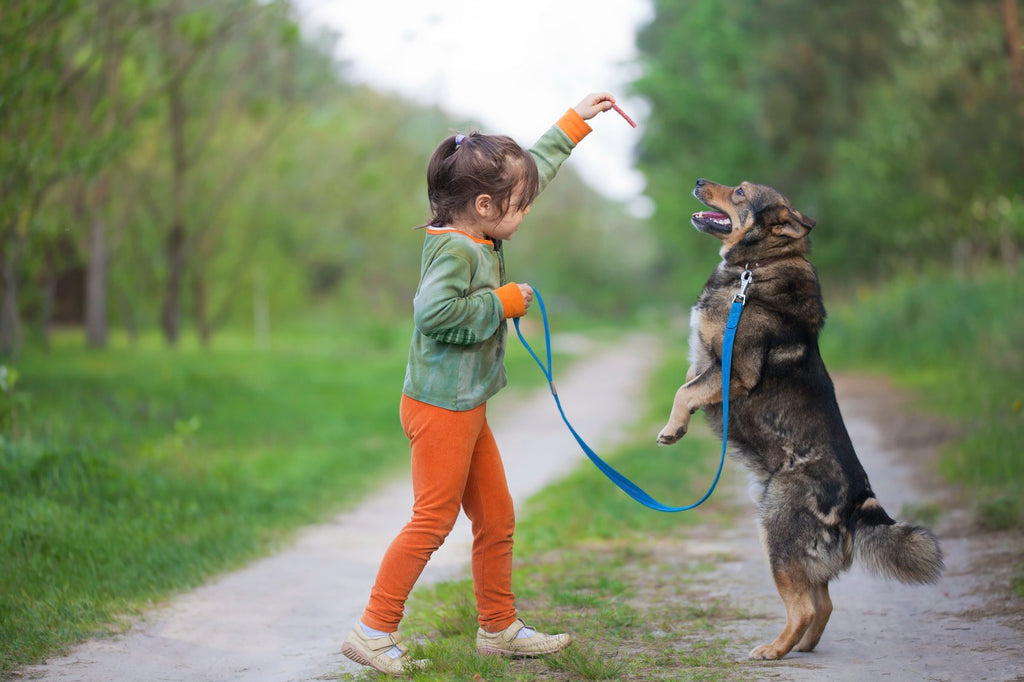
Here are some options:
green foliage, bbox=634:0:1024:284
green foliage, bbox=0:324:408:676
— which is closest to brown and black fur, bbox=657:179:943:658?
green foliage, bbox=0:324:408:676

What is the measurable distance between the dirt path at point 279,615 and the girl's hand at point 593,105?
256 centimetres

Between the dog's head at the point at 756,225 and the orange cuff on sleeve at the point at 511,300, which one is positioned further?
the dog's head at the point at 756,225

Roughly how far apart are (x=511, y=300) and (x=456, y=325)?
25cm

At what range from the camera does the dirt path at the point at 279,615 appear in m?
4.14

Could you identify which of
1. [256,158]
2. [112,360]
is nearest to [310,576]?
[112,360]

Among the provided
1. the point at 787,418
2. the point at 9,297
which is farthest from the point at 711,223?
the point at 9,297

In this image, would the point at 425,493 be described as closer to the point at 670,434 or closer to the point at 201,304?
the point at 670,434

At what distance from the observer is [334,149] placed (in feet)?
80.6

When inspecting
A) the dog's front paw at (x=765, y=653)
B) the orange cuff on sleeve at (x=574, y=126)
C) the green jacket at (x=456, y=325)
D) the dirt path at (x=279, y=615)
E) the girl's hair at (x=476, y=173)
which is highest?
the orange cuff on sleeve at (x=574, y=126)

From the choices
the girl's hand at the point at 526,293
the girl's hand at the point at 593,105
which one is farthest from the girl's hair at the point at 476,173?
the girl's hand at the point at 593,105

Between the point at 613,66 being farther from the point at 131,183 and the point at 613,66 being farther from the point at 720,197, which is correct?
the point at 720,197

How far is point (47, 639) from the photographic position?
435 cm

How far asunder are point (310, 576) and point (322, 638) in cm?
120

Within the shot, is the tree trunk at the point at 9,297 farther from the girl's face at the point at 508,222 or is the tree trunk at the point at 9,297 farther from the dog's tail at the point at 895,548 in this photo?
the dog's tail at the point at 895,548
